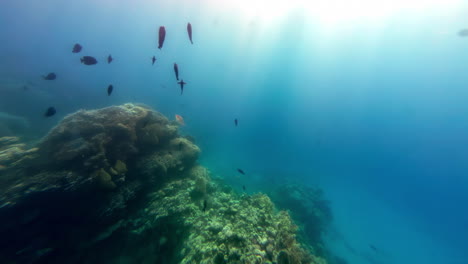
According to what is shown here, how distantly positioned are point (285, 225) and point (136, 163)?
643cm

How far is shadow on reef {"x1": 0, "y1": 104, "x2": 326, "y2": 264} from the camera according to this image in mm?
4699

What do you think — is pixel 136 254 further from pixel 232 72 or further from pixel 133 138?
pixel 232 72

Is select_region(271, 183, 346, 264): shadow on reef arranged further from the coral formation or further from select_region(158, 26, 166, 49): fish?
select_region(158, 26, 166, 49): fish

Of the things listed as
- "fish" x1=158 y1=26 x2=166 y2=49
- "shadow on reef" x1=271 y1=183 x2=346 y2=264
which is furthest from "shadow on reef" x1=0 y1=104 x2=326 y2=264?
"shadow on reef" x1=271 y1=183 x2=346 y2=264

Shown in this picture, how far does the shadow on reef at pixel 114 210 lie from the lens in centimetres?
470

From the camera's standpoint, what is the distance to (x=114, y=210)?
18.2 feet

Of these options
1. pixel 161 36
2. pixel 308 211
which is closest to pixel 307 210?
pixel 308 211

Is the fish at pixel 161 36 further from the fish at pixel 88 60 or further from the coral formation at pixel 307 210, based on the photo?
the coral formation at pixel 307 210

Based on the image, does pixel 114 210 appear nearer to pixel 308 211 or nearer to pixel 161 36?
pixel 161 36

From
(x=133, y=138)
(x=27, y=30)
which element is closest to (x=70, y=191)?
(x=133, y=138)

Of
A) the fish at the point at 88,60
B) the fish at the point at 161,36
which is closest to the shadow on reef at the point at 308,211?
the fish at the point at 161,36

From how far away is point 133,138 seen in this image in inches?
287

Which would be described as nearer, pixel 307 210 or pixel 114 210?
pixel 114 210

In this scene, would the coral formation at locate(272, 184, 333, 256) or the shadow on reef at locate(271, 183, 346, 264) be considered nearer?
the shadow on reef at locate(271, 183, 346, 264)
